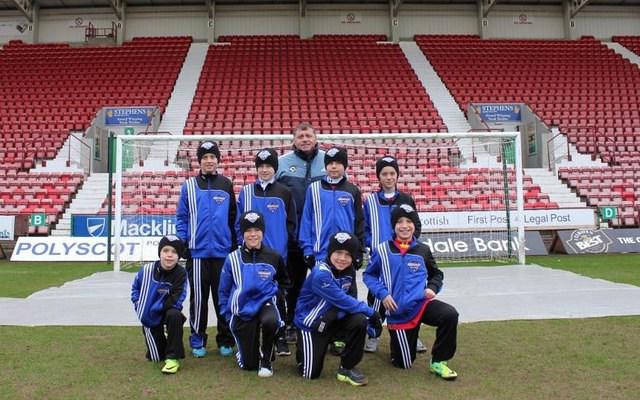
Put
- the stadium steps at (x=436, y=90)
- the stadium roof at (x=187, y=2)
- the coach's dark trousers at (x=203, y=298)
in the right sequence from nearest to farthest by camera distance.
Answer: the coach's dark trousers at (x=203, y=298)
the stadium steps at (x=436, y=90)
the stadium roof at (x=187, y=2)

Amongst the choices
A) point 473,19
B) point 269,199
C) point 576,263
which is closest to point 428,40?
point 473,19

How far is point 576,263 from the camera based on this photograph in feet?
30.7

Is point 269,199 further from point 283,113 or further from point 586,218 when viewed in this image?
point 283,113

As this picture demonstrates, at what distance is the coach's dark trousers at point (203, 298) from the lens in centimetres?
372

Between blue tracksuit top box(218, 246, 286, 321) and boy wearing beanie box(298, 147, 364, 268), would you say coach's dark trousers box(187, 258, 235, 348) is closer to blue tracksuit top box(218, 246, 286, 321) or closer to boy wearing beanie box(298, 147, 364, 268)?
blue tracksuit top box(218, 246, 286, 321)

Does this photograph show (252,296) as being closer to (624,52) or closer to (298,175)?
(298,175)

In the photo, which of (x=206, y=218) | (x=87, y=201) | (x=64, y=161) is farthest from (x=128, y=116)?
(x=206, y=218)

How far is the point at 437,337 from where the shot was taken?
3234mm

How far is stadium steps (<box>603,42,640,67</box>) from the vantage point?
23.3m

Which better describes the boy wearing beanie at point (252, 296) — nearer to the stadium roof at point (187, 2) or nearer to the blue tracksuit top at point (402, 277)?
the blue tracksuit top at point (402, 277)

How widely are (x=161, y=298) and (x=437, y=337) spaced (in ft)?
6.41

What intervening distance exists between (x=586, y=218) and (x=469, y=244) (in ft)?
10.3

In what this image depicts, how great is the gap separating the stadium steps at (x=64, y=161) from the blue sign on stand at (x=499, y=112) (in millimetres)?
13766

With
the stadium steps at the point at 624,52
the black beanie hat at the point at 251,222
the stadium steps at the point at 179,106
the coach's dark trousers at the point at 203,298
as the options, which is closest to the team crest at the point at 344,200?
the black beanie hat at the point at 251,222
